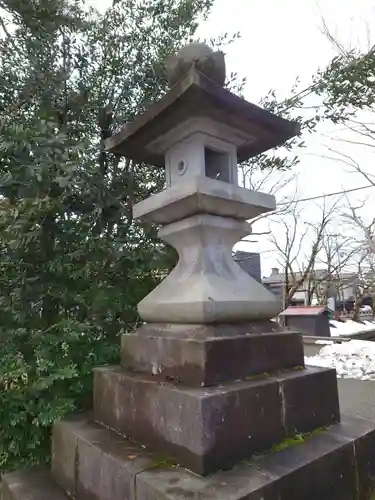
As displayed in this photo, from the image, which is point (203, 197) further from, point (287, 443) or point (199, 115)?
point (287, 443)

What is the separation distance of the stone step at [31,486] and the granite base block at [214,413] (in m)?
0.41

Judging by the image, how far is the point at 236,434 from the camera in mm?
1420

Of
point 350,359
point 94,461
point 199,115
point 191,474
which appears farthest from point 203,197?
point 350,359

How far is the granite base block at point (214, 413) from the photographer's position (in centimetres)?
135

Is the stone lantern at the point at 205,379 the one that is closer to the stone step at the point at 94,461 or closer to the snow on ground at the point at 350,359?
the stone step at the point at 94,461

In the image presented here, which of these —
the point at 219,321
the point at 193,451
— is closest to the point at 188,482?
the point at 193,451

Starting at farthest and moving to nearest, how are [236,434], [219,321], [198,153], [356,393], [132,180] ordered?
[356,393], [132,180], [198,153], [219,321], [236,434]

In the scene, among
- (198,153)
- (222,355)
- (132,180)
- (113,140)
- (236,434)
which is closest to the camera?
(236,434)

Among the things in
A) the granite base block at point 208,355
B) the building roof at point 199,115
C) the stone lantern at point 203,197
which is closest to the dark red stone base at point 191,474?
the granite base block at point 208,355

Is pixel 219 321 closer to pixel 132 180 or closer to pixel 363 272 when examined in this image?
pixel 132 180

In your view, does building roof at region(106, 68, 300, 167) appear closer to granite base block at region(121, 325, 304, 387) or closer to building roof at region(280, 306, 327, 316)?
granite base block at region(121, 325, 304, 387)

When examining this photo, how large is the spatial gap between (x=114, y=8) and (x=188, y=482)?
373 cm

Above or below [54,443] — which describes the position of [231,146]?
above

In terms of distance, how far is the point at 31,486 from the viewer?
1.85 meters
